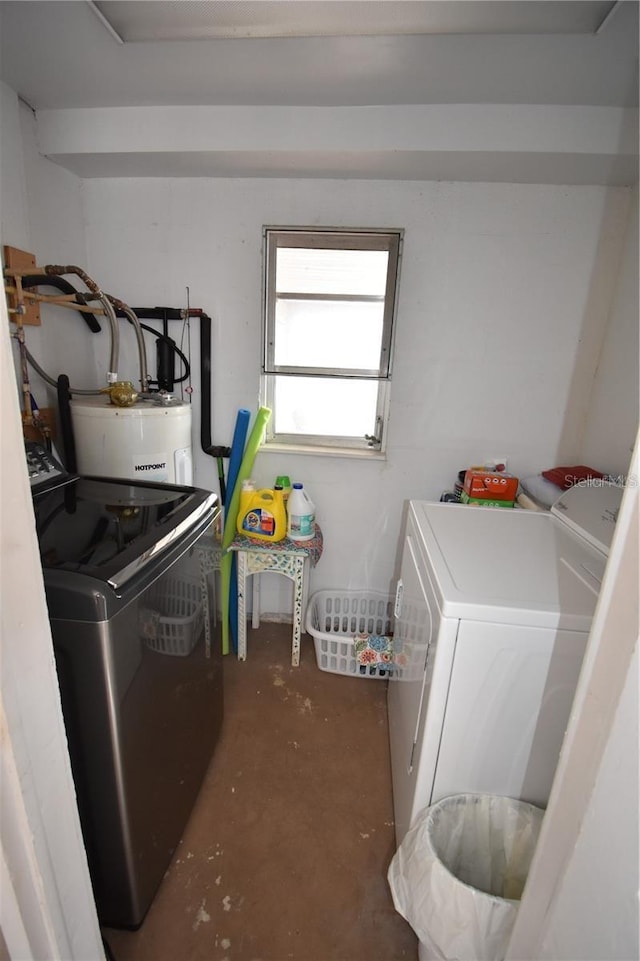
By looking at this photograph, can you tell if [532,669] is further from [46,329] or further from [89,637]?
[46,329]

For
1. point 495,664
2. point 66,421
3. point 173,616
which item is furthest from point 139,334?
point 495,664

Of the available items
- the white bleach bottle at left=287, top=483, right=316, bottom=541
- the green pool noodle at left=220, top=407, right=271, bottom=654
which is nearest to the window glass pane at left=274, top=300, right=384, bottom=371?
the green pool noodle at left=220, top=407, right=271, bottom=654

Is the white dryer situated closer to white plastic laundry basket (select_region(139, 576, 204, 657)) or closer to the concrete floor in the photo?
the concrete floor

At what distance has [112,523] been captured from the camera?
112 cm

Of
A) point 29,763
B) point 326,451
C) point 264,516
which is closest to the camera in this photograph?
point 29,763

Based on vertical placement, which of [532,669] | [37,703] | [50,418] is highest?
[50,418]

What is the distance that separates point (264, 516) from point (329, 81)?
1.75 m

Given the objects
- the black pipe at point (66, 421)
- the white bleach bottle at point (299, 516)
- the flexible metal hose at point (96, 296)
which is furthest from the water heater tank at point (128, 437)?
the white bleach bottle at point (299, 516)

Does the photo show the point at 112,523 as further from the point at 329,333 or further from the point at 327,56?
the point at 327,56

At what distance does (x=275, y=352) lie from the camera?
212cm

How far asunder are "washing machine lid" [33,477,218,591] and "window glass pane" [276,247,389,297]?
→ 128 centimetres

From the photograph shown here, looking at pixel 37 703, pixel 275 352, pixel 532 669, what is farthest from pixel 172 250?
pixel 532 669

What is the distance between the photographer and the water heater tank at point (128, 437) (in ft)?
5.29

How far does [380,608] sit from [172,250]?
87.9 inches
